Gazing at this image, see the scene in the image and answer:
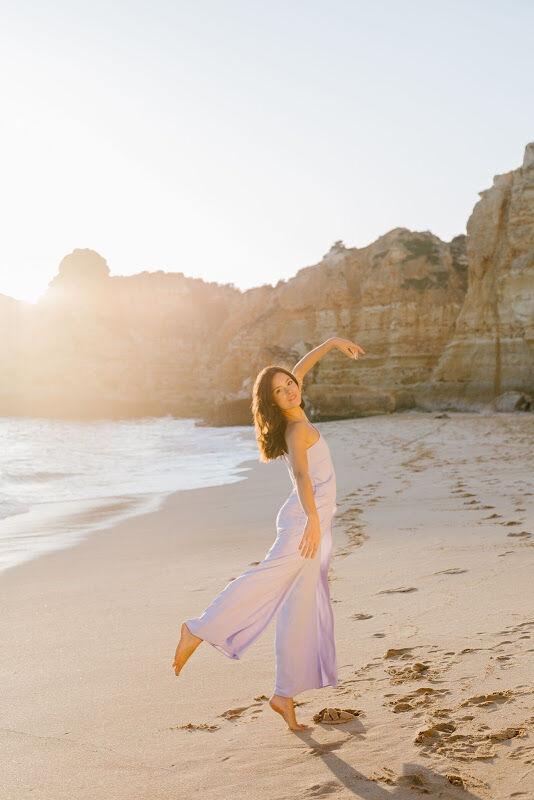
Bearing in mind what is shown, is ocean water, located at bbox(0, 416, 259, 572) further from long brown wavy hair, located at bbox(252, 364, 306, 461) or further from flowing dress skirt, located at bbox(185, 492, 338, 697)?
long brown wavy hair, located at bbox(252, 364, 306, 461)

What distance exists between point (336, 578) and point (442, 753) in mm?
2368

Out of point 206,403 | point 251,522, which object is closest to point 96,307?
point 206,403

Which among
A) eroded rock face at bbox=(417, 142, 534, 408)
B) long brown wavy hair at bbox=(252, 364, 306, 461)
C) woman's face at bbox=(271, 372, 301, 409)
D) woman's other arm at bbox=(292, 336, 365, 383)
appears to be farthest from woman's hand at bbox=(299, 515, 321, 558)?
eroded rock face at bbox=(417, 142, 534, 408)

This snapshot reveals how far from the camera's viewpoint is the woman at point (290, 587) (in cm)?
274

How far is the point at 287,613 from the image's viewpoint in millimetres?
2789

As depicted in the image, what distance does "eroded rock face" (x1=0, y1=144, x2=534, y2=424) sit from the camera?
89.1 feet

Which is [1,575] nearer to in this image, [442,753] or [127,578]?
[127,578]

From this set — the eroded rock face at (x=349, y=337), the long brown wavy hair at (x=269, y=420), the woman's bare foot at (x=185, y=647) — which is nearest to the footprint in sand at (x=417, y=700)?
the woman's bare foot at (x=185, y=647)

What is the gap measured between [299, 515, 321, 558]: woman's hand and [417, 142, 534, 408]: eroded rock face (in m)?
24.2

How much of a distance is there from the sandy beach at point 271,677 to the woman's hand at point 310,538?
0.62 m

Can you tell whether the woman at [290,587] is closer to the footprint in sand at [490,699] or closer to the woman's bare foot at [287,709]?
the woman's bare foot at [287,709]

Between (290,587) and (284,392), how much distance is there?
2.67 ft

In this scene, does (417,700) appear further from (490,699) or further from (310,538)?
(310,538)

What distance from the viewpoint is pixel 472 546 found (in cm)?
502
